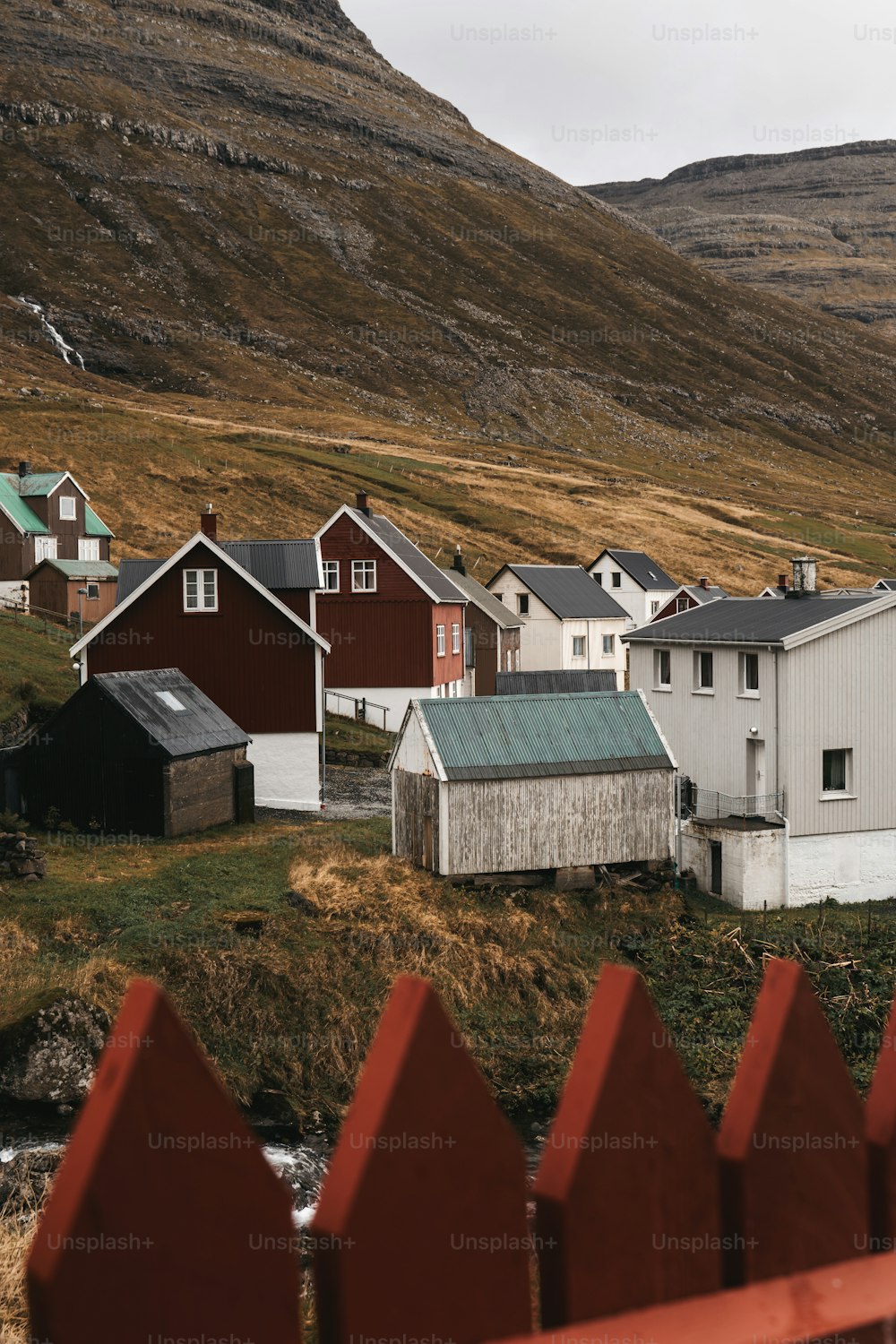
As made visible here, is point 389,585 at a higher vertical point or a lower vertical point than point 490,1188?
higher

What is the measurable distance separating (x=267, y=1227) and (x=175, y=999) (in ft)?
63.2

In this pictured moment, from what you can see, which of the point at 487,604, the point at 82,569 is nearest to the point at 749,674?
the point at 487,604

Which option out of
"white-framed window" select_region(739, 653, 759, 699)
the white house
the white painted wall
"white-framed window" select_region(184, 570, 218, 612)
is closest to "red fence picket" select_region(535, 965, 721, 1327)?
"white-framed window" select_region(739, 653, 759, 699)

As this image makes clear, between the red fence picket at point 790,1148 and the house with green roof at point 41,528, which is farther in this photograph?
the house with green roof at point 41,528

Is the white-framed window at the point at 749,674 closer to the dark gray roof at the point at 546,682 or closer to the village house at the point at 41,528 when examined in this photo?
the dark gray roof at the point at 546,682

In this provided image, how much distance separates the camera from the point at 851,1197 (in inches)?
91.4

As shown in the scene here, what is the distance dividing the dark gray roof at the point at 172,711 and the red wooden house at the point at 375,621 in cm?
1680

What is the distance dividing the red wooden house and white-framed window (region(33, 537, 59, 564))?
2363cm

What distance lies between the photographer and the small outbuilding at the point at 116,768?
1204 inches

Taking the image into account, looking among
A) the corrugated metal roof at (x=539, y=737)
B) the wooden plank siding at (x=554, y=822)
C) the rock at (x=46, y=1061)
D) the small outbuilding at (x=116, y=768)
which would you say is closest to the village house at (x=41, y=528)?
the small outbuilding at (x=116, y=768)

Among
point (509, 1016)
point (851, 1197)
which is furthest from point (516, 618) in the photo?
point (851, 1197)

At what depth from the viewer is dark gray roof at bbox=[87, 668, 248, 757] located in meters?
31.2

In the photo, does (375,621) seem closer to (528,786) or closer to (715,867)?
(528,786)

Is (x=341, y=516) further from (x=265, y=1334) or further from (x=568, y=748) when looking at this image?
(x=265, y=1334)
